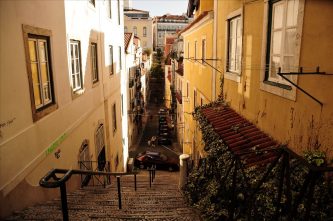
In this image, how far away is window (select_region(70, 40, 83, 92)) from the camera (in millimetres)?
8375

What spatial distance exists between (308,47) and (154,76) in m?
50.6

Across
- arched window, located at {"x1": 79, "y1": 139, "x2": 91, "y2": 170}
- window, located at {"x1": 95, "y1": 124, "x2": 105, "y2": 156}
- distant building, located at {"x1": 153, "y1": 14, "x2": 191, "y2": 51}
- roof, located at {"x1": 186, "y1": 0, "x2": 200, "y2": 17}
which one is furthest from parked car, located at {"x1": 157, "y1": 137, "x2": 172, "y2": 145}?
distant building, located at {"x1": 153, "y1": 14, "x2": 191, "y2": 51}

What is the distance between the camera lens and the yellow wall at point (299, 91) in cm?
372

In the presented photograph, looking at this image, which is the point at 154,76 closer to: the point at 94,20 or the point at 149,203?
the point at 94,20

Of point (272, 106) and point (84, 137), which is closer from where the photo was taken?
point (272, 106)

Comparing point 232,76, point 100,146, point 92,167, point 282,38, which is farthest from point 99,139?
point 282,38

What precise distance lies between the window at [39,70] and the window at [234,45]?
16.4ft

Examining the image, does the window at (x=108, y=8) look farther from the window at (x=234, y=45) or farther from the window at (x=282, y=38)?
the window at (x=282, y=38)

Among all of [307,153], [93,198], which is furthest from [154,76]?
[307,153]

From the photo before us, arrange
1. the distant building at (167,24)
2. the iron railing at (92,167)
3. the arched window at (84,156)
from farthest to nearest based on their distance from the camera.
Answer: the distant building at (167,24) < the iron railing at (92,167) < the arched window at (84,156)

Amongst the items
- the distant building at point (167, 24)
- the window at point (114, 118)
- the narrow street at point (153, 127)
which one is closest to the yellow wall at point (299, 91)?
the window at point (114, 118)

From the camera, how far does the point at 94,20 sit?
10.6 metres

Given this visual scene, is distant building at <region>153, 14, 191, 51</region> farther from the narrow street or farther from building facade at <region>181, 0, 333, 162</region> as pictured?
building facade at <region>181, 0, 333, 162</region>

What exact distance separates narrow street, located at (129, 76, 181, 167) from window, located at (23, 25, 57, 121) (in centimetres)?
1708
